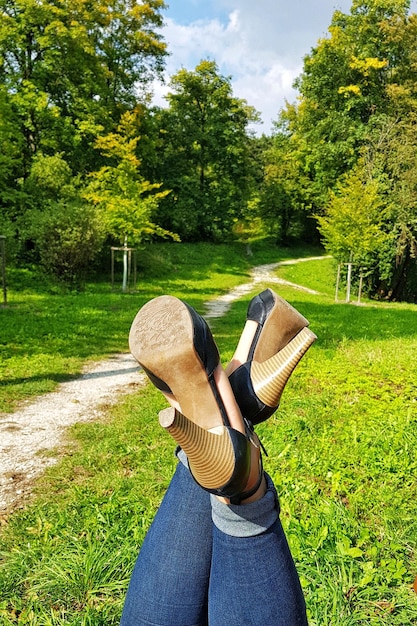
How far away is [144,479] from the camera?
11.5 feet

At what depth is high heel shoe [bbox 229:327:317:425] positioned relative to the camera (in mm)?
1288

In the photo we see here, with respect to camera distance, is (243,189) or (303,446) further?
(243,189)

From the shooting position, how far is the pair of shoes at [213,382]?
1005 millimetres

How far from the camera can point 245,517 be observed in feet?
3.53

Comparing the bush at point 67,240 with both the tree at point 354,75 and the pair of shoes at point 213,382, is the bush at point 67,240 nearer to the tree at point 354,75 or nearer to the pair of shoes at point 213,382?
the pair of shoes at point 213,382

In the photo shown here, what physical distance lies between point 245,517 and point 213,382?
31cm

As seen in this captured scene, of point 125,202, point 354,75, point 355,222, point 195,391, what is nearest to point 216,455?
point 195,391

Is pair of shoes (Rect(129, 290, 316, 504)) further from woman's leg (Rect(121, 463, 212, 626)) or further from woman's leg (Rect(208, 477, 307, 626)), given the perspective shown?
woman's leg (Rect(121, 463, 212, 626))

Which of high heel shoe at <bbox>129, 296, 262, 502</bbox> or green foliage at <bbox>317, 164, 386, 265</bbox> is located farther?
green foliage at <bbox>317, 164, 386, 265</bbox>

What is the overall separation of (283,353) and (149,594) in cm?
75

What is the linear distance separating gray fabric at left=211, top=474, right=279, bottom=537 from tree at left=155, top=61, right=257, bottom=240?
1124 inches

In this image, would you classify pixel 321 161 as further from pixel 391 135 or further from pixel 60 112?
pixel 60 112

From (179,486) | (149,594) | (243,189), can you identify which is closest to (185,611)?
(149,594)

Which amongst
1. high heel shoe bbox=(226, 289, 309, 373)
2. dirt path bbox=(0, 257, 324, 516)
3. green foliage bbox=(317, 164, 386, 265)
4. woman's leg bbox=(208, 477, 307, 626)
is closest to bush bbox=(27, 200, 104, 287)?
dirt path bbox=(0, 257, 324, 516)
